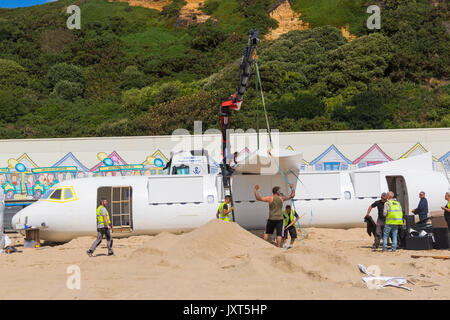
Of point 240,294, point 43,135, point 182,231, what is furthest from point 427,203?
point 43,135

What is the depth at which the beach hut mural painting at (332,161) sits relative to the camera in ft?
103

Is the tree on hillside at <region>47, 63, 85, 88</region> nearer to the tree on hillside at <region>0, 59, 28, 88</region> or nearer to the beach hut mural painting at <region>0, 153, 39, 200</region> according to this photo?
the tree on hillside at <region>0, 59, 28, 88</region>

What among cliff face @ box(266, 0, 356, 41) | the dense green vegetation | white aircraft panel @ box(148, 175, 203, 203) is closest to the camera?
white aircraft panel @ box(148, 175, 203, 203)

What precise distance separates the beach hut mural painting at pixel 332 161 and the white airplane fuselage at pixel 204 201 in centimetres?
1379

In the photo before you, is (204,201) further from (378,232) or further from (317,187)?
(378,232)

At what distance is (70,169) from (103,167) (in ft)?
6.47

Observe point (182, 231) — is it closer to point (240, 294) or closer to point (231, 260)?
point (231, 260)

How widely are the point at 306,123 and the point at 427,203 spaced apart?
22813 mm

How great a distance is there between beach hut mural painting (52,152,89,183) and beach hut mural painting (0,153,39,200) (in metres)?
1.08

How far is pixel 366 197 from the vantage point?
17.3 metres

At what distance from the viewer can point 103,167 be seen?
31062 millimetres

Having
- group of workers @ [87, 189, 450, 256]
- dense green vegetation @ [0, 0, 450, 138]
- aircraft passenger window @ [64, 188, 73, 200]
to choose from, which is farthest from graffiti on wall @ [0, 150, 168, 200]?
group of workers @ [87, 189, 450, 256]

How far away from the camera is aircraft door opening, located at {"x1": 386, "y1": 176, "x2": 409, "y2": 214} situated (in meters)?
17.7

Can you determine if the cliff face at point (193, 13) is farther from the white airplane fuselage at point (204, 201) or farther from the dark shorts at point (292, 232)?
the dark shorts at point (292, 232)
